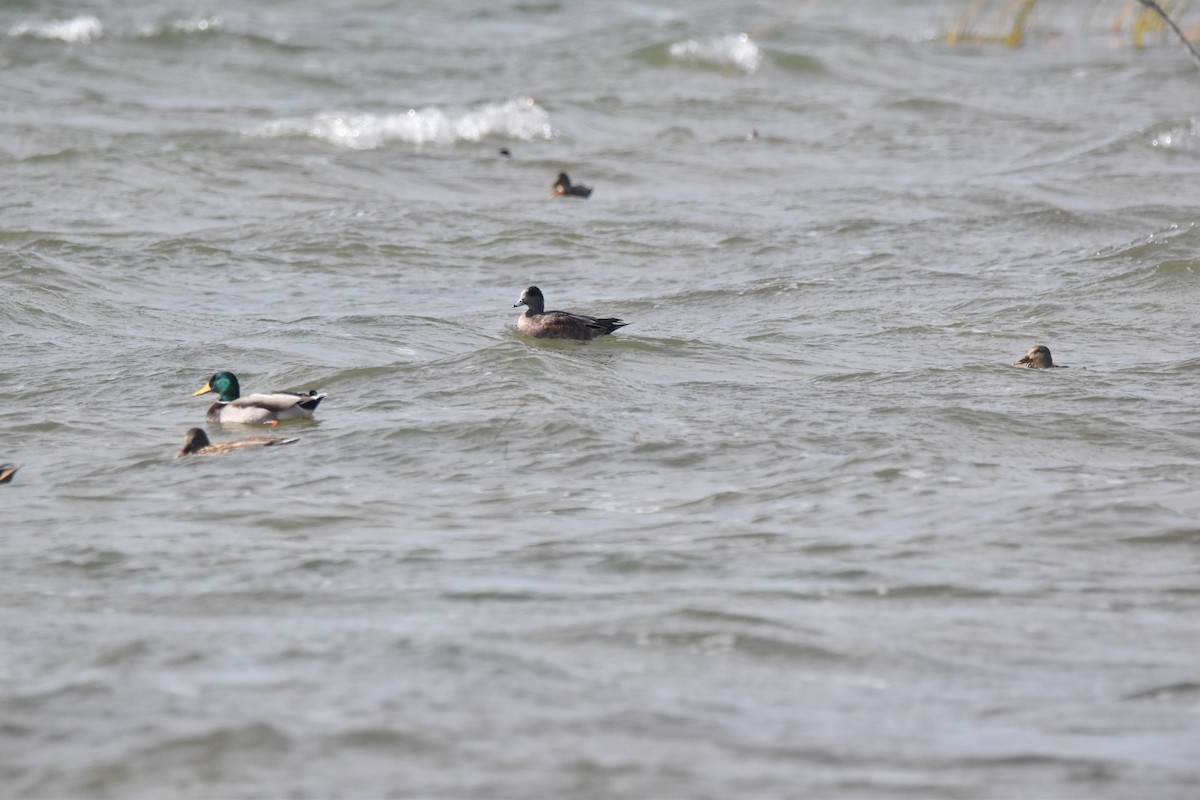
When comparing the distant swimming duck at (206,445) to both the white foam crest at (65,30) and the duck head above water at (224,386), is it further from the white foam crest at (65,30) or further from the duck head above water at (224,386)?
the white foam crest at (65,30)

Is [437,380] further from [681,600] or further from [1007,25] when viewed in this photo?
Result: [1007,25]

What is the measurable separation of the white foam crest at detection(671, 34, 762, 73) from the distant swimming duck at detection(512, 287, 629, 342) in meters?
20.1

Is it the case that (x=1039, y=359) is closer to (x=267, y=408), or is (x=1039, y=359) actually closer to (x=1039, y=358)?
(x=1039, y=358)

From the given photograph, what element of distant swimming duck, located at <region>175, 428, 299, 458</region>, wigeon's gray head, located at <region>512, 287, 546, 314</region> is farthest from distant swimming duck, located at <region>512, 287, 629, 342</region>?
distant swimming duck, located at <region>175, 428, 299, 458</region>

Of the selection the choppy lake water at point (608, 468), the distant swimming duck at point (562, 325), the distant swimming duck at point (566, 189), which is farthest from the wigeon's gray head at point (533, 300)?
the distant swimming duck at point (566, 189)

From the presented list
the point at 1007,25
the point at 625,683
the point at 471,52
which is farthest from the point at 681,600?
the point at 1007,25

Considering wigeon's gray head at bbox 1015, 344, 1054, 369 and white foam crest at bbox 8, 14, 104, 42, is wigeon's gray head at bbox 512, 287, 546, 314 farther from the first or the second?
white foam crest at bbox 8, 14, 104, 42

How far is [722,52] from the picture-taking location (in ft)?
113

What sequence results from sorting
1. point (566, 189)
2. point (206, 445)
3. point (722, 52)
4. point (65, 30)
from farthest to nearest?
point (65, 30) < point (722, 52) < point (566, 189) < point (206, 445)

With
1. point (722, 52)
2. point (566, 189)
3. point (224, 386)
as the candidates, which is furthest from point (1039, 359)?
point (722, 52)

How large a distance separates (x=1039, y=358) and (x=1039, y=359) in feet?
0.03

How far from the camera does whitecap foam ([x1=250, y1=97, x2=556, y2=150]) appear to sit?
25672 millimetres

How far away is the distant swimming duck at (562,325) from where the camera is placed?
13883 millimetres

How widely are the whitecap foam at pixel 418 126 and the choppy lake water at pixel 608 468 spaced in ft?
0.56
